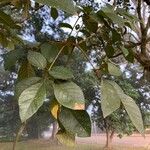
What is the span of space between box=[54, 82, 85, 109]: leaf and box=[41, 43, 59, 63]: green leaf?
3.0 inches

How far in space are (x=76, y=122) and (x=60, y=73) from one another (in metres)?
0.04

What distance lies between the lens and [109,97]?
Answer: 305 millimetres

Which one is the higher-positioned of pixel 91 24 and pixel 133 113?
pixel 91 24

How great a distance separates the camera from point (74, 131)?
12.0 inches

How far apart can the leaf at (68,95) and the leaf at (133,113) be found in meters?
0.04

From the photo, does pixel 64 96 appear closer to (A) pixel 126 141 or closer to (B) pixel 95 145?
(B) pixel 95 145

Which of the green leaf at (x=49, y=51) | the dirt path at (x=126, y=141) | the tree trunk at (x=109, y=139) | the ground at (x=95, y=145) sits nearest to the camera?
the green leaf at (x=49, y=51)

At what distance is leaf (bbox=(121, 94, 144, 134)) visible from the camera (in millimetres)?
288

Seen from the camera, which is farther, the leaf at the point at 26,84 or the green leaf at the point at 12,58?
the green leaf at the point at 12,58

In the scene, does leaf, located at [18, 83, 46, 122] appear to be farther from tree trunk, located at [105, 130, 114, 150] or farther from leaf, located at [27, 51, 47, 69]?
tree trunk, located at [105, 130, 114, 150]

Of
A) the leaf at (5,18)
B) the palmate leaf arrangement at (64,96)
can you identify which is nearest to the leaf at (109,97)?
the palmate leaf arrangement at (64,96)

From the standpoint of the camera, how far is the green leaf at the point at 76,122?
303 millimetres

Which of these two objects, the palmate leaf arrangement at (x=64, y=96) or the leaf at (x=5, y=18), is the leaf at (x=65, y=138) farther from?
the leaf at (x=5, y=18)

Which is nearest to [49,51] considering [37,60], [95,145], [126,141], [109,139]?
[37,60]
